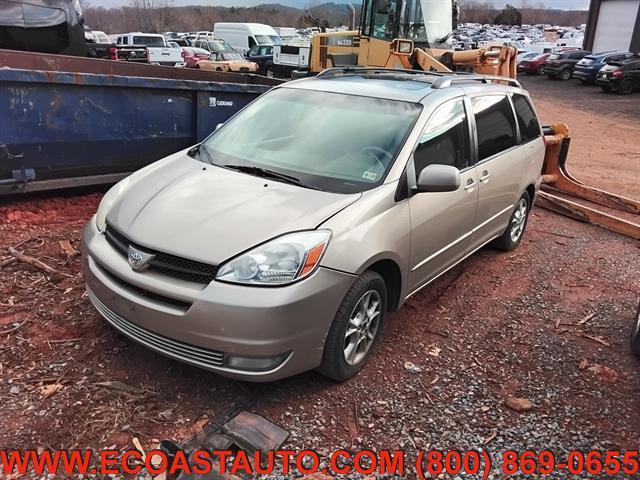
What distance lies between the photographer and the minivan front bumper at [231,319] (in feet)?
8.77

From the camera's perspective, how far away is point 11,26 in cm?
789

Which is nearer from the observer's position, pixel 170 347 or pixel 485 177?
pixel 170 347

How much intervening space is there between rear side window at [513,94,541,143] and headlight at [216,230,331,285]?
343 cm

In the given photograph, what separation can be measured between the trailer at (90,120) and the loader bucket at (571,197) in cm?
443

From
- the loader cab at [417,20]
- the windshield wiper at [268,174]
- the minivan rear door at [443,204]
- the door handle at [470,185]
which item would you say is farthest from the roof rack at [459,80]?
the loader cab at [417,20]

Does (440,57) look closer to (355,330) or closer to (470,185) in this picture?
(470,185)

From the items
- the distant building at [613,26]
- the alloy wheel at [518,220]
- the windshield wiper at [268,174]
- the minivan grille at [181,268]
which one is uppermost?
the distant building at [613,26]

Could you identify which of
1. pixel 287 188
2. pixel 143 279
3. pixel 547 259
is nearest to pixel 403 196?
pixel 287 188

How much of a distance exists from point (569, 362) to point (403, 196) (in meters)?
1.72

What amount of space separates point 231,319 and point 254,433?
A: 2.04ft

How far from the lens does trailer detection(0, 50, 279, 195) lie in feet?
16.8

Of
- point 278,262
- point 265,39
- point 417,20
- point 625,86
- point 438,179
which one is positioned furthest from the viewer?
point 265,39

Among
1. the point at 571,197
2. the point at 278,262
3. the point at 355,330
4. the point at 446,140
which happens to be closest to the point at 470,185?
the point at 446,140

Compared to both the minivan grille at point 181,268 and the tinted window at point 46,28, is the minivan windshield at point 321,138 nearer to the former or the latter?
the minivan grille at point 181,268
